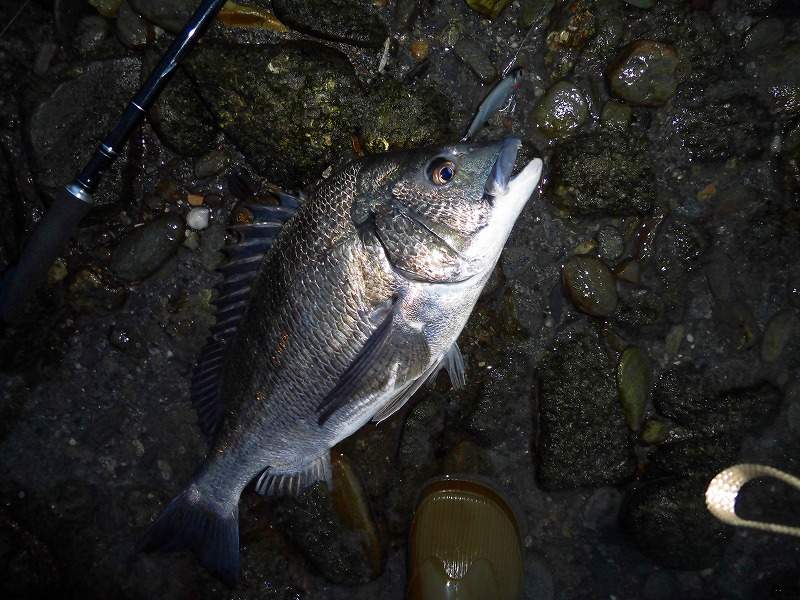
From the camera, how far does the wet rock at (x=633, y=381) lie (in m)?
2.49

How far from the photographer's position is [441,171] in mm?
1829

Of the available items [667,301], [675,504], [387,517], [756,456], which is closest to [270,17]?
[667,301]

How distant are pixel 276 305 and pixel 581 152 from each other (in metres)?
1.58

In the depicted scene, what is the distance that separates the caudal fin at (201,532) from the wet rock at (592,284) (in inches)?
76.1

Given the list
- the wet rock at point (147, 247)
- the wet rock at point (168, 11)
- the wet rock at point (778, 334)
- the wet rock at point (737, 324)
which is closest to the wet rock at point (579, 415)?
the wet rock at point (737, 324)

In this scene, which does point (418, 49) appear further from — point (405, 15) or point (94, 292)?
point (94, 292)

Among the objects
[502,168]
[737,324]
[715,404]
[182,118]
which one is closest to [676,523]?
[715,404]

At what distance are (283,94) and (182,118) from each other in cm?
52

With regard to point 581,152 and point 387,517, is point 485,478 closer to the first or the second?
point 387,517

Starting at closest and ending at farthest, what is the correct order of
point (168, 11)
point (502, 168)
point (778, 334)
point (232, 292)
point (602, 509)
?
point (502, 168), point (232, 292), point (168, 11), point (778, 334), point (602, 509)

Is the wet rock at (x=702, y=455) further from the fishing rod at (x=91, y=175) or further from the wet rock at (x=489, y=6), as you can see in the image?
the fishing rod at (x=91, y=175)

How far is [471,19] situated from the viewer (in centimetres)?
240

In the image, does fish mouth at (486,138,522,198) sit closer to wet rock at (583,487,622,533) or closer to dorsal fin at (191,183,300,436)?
dorsal fin at (191,183,300,436)

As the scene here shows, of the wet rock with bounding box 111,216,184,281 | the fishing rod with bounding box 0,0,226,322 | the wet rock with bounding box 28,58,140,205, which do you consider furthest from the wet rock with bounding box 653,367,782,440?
the wet rock with bounding box 28,58,140,205
